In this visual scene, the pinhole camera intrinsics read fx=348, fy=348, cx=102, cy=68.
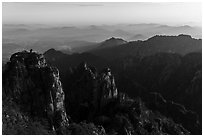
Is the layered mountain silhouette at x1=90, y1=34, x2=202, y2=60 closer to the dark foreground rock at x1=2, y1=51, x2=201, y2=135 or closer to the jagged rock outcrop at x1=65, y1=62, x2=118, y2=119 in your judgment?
the jagged rock outcrop at x1=65, y1=62, x2=118, y2=119

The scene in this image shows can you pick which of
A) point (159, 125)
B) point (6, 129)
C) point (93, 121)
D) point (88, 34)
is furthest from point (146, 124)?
point (88, 34)

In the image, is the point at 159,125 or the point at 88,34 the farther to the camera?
the point at 88,34

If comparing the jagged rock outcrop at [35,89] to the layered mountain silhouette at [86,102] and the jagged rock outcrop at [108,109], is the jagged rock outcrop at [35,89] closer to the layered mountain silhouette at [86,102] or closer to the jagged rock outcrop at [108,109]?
the layered mountain silhouette at [86,102]

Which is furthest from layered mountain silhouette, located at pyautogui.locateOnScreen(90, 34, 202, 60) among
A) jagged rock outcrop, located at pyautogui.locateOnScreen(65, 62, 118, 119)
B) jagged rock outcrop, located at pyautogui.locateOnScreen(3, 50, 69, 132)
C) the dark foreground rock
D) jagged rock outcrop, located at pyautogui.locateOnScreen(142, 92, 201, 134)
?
jagged rock outcrop, located at pyautogui.locateOnScreen(3, 50, 69, 132)

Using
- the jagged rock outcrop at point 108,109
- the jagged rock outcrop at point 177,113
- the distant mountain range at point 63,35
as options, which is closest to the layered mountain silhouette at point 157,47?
the distant mountain range at point 63,35

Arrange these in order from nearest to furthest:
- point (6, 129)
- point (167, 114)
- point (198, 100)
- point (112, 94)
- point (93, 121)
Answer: point (6, 129), point (93, 121), point (112, 94), point (167, 114), point (198, 100)

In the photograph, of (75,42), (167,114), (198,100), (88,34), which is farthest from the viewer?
(75,42)

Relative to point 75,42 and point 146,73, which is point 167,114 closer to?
point 146,73

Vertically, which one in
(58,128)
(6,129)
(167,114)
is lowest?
(167,114)

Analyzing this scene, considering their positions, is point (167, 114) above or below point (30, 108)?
below
